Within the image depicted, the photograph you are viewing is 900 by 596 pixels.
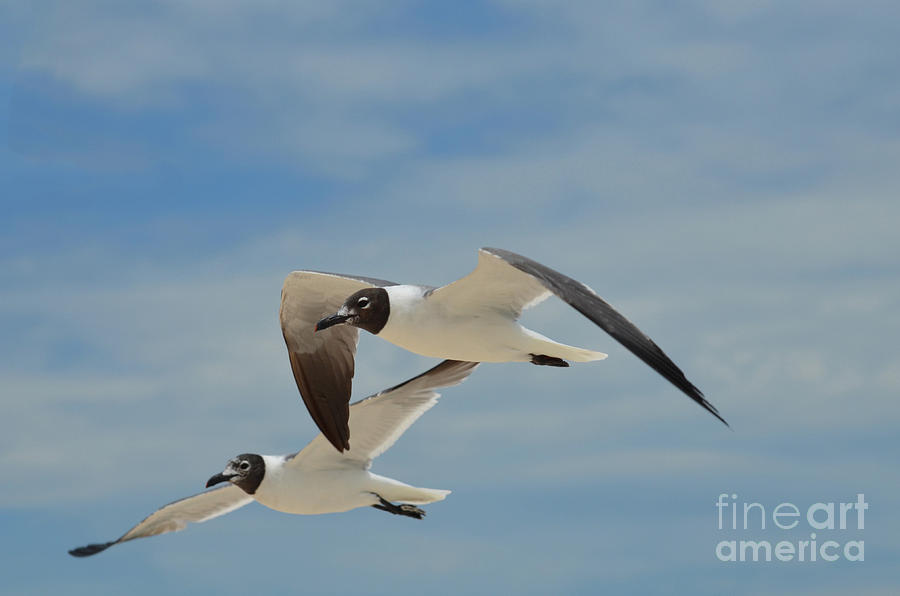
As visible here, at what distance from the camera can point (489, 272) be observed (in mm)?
12117

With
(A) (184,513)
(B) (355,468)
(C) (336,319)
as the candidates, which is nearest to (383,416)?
(B) (355,468)

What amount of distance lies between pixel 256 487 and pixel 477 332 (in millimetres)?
4776

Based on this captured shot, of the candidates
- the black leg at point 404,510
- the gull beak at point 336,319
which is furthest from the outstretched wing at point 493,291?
the black leg at point 404,510

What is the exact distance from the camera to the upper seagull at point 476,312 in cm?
1048

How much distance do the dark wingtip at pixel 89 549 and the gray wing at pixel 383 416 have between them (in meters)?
3.41

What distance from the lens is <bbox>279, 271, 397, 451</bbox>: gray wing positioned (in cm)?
1555

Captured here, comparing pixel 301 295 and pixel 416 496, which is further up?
pixel 301 295

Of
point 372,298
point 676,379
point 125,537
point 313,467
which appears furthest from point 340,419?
point 676,379

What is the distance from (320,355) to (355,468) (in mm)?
1490

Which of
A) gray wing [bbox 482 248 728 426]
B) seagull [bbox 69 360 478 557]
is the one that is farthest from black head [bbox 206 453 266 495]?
gray wing [bbox 482 248 728 426]

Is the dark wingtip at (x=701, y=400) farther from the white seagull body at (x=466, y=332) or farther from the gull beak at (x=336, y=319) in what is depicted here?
the gull beak at (x=336, y=319)

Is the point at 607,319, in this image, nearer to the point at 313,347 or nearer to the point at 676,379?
the point at 676,379

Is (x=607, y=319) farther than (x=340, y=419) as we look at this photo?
No

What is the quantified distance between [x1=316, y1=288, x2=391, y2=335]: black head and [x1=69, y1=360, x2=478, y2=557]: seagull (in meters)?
1.75
